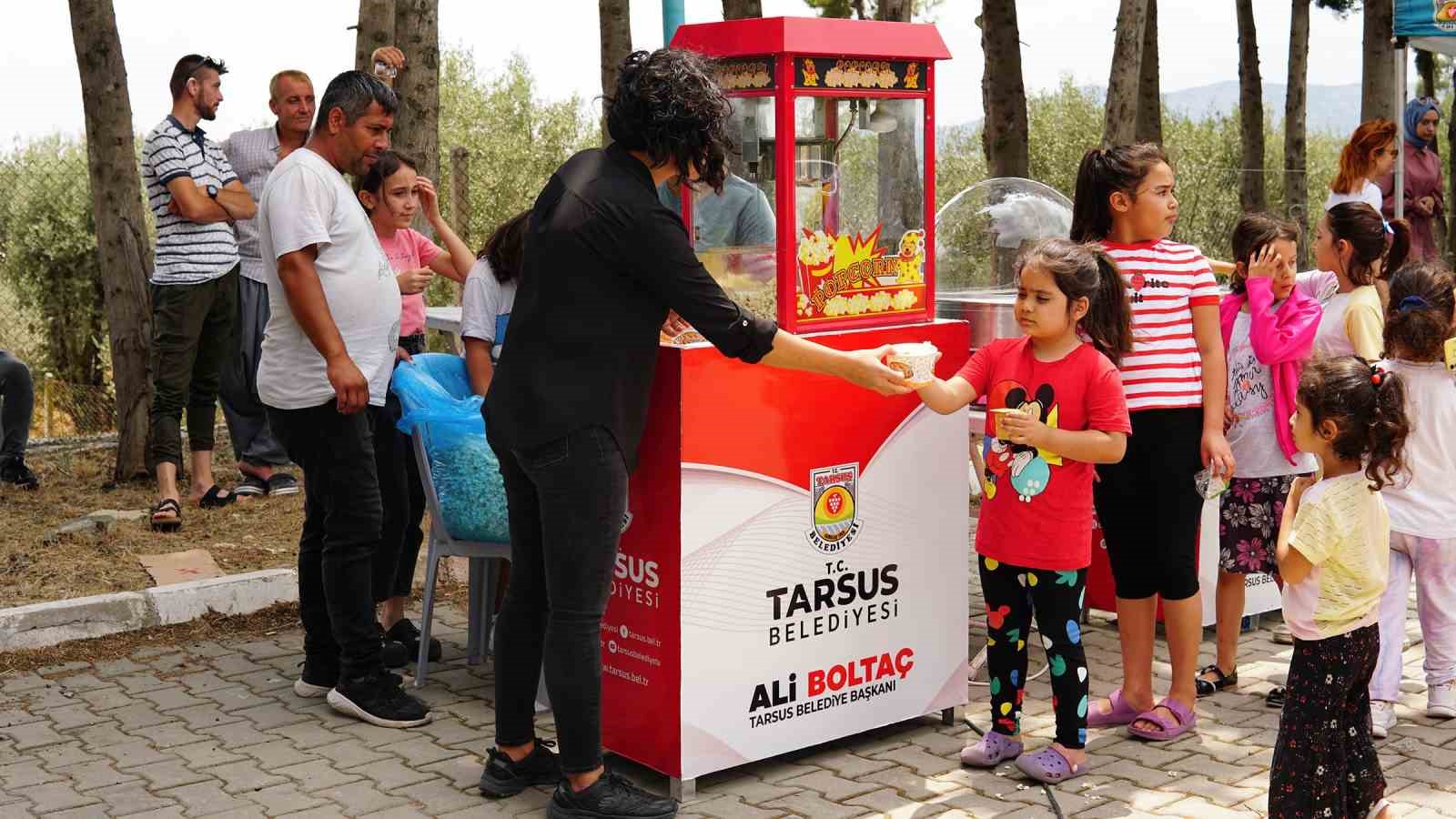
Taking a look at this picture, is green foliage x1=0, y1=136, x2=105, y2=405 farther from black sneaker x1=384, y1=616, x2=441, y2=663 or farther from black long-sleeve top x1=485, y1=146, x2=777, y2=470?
black long-sleeve top x1=485, y1=146, x2=777, y2=470

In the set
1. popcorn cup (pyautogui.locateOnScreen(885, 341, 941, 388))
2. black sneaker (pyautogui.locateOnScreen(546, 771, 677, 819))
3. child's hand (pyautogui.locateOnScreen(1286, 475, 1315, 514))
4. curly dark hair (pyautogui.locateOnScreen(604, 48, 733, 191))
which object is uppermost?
curly dark hair (pyautogui.locateOnScreen(604, 48, 733, 191))

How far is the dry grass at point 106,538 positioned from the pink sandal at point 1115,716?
355 cm

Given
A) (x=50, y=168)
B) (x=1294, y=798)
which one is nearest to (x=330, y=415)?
(x=1294, y=798)

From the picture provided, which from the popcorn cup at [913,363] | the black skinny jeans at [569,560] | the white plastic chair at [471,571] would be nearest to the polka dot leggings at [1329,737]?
the popcorn cup at [913,363]

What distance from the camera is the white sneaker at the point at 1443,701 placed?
463cm

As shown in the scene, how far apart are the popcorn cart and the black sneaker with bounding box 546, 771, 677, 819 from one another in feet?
0.56

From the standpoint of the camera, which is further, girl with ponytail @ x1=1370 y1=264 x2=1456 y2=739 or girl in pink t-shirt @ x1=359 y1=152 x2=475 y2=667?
girl in pink t-shirt @ x1=359 y1=152 x2=475 y2=667

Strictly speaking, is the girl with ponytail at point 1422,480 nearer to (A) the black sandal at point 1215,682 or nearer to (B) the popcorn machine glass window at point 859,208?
(A) the black sandal at point 1215,682

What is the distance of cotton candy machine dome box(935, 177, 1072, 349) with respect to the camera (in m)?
6.28

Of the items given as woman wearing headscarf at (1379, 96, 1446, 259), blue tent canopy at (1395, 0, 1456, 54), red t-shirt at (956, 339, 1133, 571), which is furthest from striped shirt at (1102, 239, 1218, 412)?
woman wearing headscarf at (1379, 96, 1446, 259)

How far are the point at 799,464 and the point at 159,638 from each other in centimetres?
284

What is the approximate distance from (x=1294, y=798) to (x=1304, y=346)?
1.73m

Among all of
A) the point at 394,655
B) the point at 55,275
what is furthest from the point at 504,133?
the point at 394,655

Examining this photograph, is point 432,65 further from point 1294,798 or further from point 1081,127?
point 1081,127
